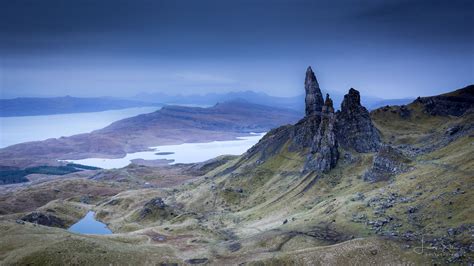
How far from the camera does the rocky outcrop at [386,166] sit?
14300 cm

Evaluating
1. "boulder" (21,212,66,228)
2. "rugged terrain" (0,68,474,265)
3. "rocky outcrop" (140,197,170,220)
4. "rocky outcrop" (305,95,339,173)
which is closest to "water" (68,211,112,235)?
"rugged terrain" (0,68,474,265)

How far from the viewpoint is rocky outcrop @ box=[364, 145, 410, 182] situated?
143000mm

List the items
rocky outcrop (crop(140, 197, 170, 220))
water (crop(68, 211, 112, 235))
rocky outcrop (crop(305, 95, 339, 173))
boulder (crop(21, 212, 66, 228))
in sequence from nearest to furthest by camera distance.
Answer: boulder (crop(21, 212, 66, 228)) → rocky outcrop (crop(305, 95, 339, 173)) → water (crop(68, 211, 112, 235)) → rocky outcrop (crop(140, 197, 170, 220))

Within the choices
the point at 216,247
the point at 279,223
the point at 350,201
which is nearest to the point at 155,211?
the point at 279,223

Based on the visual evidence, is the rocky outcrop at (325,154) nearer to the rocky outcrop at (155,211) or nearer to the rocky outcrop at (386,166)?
the rocky outcrop at (386,166)

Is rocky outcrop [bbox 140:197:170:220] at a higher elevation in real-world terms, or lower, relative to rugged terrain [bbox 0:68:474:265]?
lower

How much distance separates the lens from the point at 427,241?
82.4 m

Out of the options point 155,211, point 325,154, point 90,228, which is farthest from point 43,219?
point 325,154

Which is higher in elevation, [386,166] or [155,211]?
[386,166]

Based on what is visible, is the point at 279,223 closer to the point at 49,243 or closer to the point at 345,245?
the point at 345,245

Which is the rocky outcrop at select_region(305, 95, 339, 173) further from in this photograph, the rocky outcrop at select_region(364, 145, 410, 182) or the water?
the water

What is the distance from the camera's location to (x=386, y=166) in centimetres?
14675

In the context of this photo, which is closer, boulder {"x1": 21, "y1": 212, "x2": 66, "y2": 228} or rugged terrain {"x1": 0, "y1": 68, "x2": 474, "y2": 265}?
rugged terrain {"x1": 0, "y1": 68, "x2": 474, "y2": 265}

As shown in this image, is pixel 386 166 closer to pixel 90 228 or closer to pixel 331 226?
pixel 331 226
